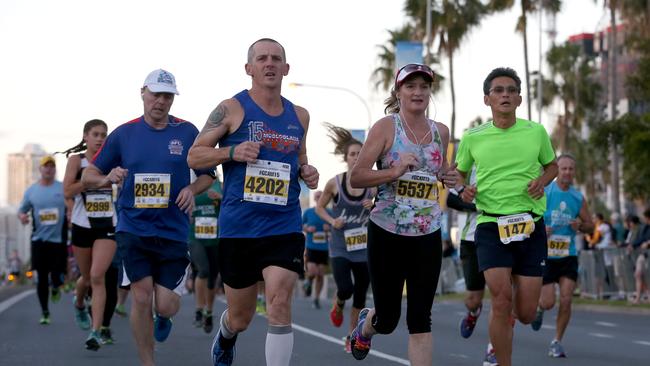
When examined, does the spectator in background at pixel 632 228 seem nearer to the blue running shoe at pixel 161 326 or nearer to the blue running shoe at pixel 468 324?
the blue running shoe at pixel 468 324

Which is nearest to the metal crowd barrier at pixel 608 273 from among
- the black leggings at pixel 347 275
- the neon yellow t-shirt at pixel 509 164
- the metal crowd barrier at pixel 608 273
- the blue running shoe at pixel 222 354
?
the metal crowd barrier at pixel 608 273

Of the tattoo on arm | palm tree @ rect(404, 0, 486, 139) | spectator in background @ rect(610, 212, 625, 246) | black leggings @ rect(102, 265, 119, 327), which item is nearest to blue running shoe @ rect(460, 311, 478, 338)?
black leggings @ rect(102, 265, 119, 327)

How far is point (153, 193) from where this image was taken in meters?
9.85

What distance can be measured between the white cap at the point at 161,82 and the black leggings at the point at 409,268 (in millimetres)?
1983

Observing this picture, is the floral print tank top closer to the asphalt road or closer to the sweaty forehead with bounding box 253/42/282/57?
the sweaty forehead with bounding box 253/42/282/57

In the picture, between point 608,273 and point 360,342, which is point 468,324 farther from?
point 608,273

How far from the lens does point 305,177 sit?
846cm

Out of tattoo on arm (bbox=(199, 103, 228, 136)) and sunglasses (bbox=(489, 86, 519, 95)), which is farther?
sunglasses (bbox=(489, 86, 519, 95))

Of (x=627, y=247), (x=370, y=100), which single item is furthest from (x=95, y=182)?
(x=370, y=100)

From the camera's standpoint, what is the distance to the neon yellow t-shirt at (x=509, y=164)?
377 inches

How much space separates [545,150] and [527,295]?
104 cm

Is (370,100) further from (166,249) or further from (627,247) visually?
(166,249)

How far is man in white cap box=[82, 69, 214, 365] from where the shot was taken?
31.8ft

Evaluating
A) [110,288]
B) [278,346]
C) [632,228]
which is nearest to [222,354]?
[278,346]
